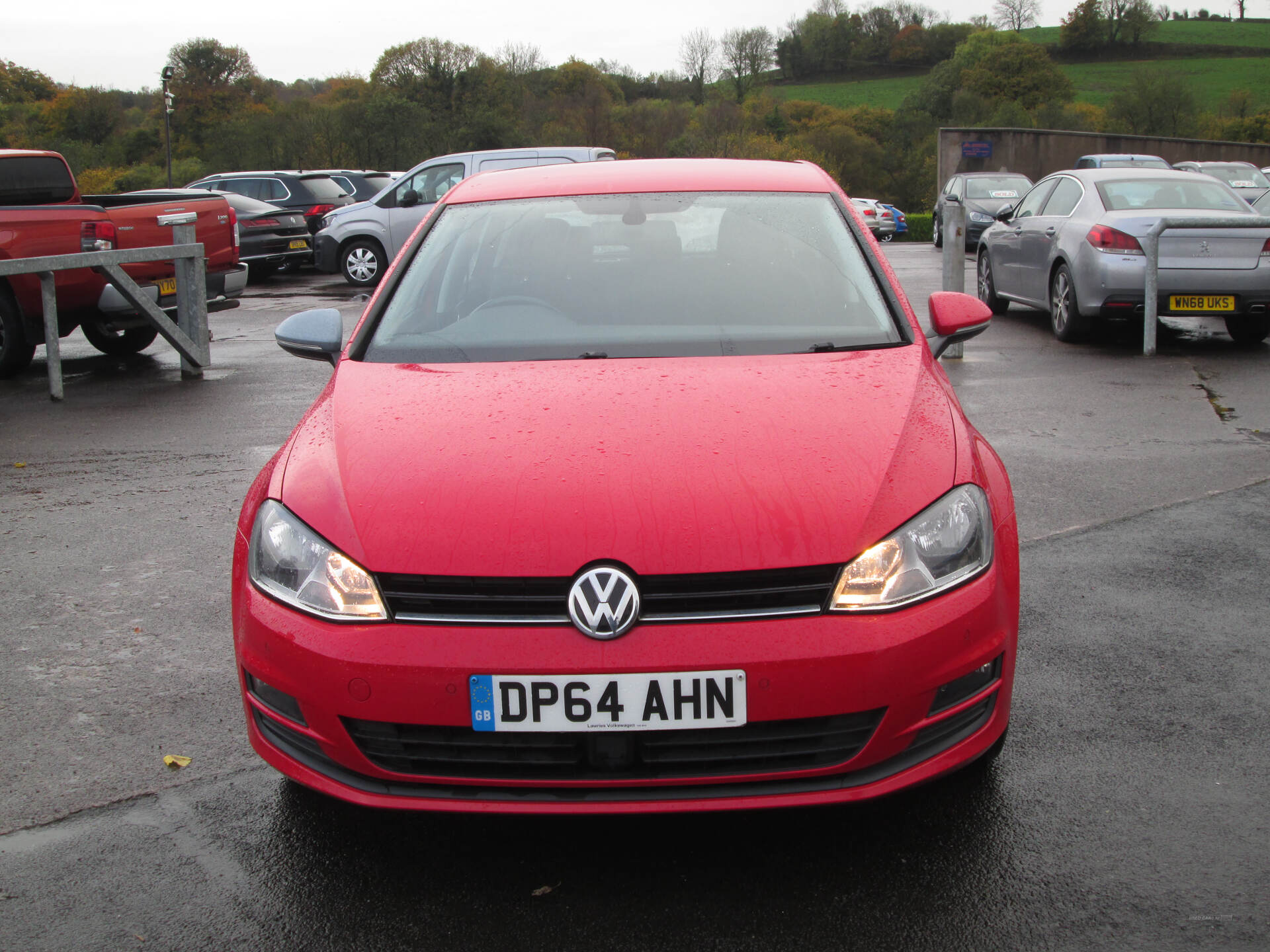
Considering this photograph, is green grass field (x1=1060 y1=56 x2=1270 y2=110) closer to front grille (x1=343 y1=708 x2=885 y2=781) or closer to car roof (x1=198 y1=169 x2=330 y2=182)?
car roof (x1=198 y1=169 x2=330 y2=182)

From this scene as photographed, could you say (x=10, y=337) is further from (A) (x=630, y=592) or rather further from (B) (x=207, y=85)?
(B) (x=207, y=85)

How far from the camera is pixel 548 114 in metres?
66.1

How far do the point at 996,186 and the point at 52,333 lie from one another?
862 inches

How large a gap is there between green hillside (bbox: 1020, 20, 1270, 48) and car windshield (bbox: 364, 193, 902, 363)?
112063 mm

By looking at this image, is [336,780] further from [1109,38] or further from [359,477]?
[1109,38]

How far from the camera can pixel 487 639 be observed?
232cm

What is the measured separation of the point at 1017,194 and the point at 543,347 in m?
24.2

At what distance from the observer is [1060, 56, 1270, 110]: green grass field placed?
8275 cm

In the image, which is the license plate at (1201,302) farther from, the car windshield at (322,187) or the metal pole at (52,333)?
the car windshield at (322,187)

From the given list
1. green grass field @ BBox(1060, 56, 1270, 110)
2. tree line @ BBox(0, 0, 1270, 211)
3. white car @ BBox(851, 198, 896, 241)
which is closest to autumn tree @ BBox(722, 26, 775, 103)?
tree line @ BBox(0, 0, 1270, 211)

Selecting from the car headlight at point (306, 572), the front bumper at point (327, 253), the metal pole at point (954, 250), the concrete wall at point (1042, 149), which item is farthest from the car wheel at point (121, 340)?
the concrete wall at point (1042, 149)

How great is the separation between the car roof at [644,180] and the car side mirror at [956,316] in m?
0.55

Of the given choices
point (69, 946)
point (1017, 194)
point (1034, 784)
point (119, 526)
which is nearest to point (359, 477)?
point (69, 946)

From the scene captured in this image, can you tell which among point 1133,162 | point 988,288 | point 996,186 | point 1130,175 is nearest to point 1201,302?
point 1130,175
